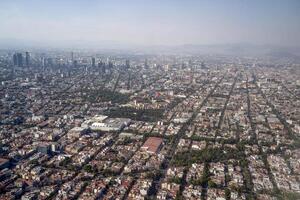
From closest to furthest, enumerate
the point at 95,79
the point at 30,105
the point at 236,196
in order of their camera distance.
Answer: the point at 236,196
the point at 30,105
the point at 95,79

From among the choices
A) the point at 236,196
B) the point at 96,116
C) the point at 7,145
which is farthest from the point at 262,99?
the point at 7,145

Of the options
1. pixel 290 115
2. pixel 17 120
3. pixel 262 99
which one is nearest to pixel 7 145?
pixel 17 120

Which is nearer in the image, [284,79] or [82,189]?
[82,189]

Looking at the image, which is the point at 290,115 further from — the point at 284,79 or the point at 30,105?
the point at 30,105

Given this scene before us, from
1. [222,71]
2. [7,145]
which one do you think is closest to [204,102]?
[7,145]

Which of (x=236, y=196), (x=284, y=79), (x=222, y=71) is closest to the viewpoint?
(x=236, y=196)

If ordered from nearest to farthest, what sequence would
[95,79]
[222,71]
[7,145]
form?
[7,145]
[95,79]
[222,71]

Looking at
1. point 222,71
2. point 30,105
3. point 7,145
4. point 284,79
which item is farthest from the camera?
point 222,71

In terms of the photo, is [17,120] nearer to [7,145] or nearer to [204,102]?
[7,145]

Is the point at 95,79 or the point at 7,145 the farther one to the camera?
the point at 95,79
